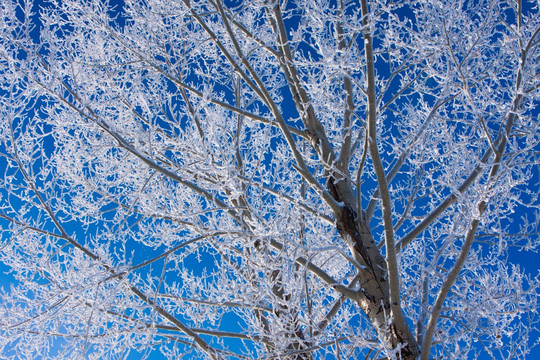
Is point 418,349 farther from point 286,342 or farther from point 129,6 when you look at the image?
point 129,6

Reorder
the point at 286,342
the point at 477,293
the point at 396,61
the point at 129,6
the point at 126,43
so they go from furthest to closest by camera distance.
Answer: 1. the point at 129,6
2. the point at 126,43
3. the point at 396,61
4. the point at 477,293
5. the point at 286,342

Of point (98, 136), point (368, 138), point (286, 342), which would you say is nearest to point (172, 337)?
point (286, 342)

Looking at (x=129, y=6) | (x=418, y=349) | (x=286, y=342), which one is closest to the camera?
(x=418, y=349)

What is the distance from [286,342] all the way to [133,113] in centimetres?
329

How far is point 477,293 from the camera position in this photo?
12.5 feet

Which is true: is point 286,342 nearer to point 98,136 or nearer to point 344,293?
point 344,293

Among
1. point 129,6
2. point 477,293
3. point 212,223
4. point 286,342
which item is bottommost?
point 286,342

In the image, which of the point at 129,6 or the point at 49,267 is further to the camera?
the point at 129,6

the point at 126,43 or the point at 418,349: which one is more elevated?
the point at 126,43

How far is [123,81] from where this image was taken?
16.0ft

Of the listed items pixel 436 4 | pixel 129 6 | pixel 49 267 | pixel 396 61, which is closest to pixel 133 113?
pixel 129 6

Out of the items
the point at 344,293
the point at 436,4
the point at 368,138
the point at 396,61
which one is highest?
the point at 396,61

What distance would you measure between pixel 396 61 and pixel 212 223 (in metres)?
2.51

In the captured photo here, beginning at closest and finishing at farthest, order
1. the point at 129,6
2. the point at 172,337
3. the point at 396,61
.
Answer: the point at 172,337 < the point at 396,61 < the point at 129,6
